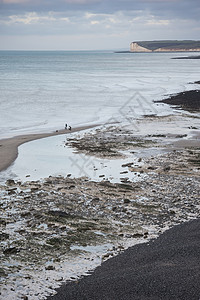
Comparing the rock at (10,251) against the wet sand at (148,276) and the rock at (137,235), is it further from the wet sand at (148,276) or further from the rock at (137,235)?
the rock at (137,235)

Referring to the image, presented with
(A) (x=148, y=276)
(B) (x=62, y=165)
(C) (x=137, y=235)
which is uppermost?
(A) (x=148, y=276)

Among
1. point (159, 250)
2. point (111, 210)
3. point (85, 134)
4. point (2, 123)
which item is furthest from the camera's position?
point (2, 123)

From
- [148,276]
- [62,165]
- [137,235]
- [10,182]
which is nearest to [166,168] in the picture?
[62,165]

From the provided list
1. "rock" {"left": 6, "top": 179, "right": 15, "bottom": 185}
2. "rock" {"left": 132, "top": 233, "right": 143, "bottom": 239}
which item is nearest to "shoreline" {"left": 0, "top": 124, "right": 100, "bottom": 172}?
"rock" {"left": 6, "top": 179, "right": 15, "bottom": 185}

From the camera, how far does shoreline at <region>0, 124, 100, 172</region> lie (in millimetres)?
20647

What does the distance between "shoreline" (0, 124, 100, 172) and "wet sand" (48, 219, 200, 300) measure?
10618 millimetres

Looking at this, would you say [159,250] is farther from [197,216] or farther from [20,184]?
[20,184]

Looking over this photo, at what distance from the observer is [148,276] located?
28.3ft

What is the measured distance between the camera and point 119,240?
11383 millimetres

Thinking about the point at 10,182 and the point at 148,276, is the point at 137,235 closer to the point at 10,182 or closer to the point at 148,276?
the point at 148,276

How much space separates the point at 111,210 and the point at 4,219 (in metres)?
3.53

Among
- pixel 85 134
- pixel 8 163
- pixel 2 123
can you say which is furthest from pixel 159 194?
pixel 2 123

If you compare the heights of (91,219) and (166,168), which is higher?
(166,168)

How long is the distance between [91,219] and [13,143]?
45.3 ft
